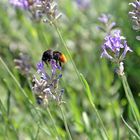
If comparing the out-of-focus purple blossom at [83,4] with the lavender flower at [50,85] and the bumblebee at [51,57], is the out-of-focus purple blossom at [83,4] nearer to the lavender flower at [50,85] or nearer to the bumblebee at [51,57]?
the bumblebee at [51,57]

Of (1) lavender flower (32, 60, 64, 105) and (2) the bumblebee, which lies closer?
(1) lavender flower (32, 60, 64, 105)

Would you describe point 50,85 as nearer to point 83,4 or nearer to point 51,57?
point 51,57

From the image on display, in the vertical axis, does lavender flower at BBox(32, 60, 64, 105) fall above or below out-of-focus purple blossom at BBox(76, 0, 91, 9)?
below

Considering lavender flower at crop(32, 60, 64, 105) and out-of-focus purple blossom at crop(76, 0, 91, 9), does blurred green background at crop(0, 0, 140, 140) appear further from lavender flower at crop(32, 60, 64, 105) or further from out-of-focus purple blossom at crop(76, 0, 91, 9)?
lavender flower at crop(32, 60, 64, 105)

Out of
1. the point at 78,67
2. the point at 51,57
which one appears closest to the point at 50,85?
the point at 51,57

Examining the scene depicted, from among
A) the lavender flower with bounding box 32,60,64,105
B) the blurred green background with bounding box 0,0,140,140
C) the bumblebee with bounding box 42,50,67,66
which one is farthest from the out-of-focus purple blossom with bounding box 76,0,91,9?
the lavender flower with bounding box 32,60,64,105

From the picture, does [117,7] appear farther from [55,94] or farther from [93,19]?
[55,94]

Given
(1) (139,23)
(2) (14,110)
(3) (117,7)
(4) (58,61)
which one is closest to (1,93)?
(2) (14,110)

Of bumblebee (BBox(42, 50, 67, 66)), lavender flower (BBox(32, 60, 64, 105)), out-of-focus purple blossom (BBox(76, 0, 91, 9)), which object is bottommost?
lavender flower (BBox(32, 60, 64, 105))
